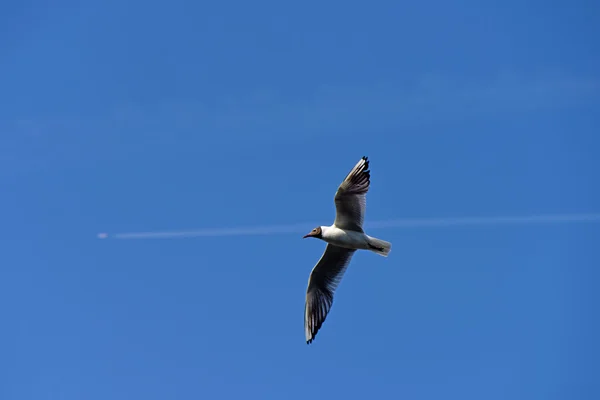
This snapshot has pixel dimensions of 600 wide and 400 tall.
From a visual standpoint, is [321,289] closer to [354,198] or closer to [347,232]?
[347,232]

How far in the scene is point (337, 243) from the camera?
2431 centimetres

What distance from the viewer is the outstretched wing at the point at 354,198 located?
2400 cm

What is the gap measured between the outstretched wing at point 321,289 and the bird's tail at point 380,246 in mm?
1216

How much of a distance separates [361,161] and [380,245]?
238cm

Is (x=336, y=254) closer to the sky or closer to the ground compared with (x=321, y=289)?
closer to the sky

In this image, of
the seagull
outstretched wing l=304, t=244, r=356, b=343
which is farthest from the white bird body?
outstretched wing l=304, t=244, r=356, b=343

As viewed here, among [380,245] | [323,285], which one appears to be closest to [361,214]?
[380,245]

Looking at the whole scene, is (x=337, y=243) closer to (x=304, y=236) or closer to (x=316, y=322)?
(x=304, y=236)

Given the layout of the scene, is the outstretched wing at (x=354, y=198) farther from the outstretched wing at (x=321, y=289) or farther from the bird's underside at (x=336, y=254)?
the outstretched wing at (x=321, y=289)

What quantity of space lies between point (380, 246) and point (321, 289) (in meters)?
2.47

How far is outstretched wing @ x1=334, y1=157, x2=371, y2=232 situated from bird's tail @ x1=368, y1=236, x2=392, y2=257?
1.80ft

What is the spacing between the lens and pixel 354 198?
2408 cm

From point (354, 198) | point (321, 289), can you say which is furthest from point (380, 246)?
point (321, 289)

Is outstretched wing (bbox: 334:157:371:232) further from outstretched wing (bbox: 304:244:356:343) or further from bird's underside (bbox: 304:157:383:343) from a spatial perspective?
outstretched wing (bbox: 304:244:356:343)
